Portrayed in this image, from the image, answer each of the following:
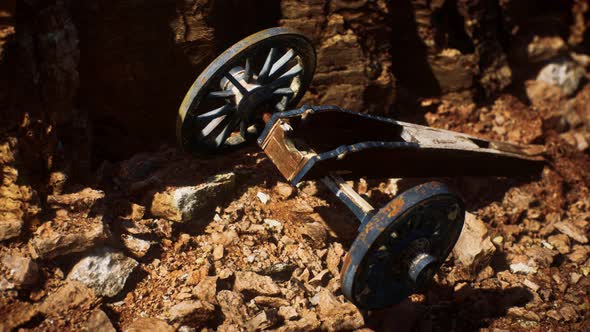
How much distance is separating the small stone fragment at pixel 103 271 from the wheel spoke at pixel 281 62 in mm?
2349

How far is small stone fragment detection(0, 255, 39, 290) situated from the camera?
4.22 meters

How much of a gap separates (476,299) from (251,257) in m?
2.30

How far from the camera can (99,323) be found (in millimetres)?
4168

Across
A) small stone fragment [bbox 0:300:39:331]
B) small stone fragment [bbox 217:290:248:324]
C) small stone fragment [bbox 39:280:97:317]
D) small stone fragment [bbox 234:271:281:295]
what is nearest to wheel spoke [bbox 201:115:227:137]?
small stone fragment [bbox 234:271:281:295]

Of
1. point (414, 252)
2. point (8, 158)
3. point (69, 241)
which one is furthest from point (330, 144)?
point (8, 158)

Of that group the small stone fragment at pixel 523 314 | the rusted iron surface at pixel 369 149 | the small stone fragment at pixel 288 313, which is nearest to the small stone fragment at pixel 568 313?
the small stone fragment at pixel 523 314

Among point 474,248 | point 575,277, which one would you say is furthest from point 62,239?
point 575,277

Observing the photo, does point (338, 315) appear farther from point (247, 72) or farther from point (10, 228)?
point (10, 228)

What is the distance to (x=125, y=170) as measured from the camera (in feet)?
18.2

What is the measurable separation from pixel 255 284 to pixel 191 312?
670 mm

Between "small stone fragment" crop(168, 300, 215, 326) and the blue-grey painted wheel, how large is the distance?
1.16 m

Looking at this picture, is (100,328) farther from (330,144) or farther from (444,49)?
(444,49)

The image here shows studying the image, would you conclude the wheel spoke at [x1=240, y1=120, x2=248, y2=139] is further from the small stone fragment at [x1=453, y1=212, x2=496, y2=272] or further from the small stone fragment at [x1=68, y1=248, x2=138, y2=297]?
the small stone fragment at [x1=453, y1=212, x2=496, y2=272]

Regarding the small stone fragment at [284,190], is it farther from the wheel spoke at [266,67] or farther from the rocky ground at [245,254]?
the wheel spoke at [266,67]
